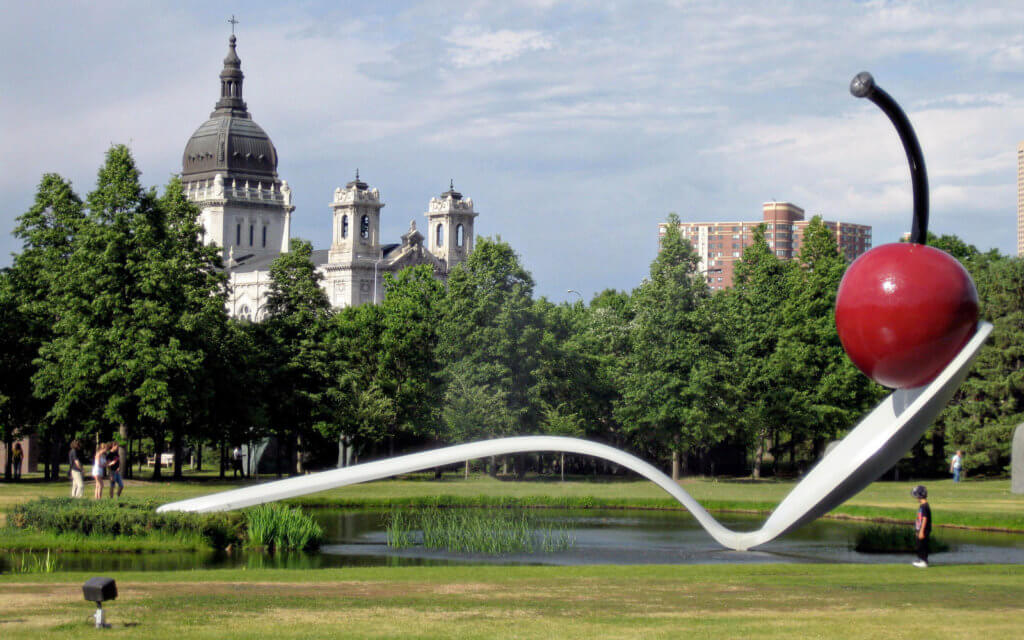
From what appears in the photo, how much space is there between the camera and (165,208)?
46.4m

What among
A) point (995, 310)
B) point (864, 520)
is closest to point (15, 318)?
point (864, 520)

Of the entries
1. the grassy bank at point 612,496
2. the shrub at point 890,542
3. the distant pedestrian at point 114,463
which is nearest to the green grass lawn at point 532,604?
the shrub at point 890,542

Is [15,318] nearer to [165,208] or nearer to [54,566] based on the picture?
[165,208]

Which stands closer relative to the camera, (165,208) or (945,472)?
(165,208)

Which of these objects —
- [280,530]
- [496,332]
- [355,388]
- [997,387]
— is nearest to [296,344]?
[355,388]

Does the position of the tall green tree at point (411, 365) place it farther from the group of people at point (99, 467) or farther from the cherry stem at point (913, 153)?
the cherry stem at point (913, 153)

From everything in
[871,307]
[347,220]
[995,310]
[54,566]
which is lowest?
[54,566]

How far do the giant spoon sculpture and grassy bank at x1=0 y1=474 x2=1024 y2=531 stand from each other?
1037 cm

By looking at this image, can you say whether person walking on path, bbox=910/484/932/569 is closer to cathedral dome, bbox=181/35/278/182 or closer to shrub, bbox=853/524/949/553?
shrub, bbox=853/524/949/553

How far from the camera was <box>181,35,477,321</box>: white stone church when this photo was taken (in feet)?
419

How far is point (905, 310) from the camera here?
18469 millimetres

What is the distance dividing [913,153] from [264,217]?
136731 millimetres

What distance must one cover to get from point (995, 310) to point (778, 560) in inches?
1449

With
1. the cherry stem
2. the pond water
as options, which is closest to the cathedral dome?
the pond water
